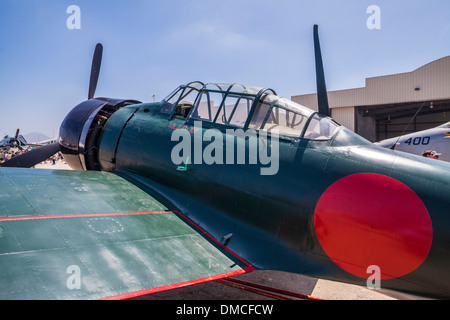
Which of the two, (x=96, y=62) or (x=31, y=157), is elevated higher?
(x=96, y=62)

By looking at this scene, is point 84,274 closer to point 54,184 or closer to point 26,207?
point 26,207

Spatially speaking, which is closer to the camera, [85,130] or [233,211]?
[233,211]

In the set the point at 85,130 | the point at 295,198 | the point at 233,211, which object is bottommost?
the point at 233,211

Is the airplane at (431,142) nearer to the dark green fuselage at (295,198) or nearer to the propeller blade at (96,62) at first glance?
the dark green fuselage at (295,198)

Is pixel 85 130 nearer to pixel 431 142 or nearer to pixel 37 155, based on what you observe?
pixel 37 155

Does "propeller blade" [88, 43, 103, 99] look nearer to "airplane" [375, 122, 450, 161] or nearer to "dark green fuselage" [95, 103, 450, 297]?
"dark green fuselage" [95, 103, 450, 297]

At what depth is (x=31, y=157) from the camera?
21.9ft

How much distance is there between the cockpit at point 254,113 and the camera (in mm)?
3629

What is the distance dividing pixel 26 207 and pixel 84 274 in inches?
56.3

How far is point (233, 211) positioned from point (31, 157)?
534 cm

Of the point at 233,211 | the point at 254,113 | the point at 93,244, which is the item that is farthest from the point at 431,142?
the point at 93,244

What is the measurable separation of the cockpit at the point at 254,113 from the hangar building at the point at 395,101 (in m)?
18.7

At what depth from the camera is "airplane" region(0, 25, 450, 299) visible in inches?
102
